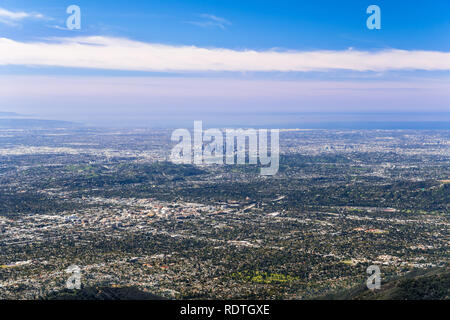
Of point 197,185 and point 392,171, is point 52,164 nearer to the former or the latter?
point 197,185

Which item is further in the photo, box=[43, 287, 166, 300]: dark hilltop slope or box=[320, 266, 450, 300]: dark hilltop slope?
box=[43, 287, 166, 300]: dark hilltop slope

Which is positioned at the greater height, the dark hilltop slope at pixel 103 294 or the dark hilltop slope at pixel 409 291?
the dark hilltop slope at pixel 409 291

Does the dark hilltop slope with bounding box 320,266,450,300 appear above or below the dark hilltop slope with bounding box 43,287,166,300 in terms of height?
above

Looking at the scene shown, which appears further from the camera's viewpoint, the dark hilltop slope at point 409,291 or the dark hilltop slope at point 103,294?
the dark hilltop slope at point 103,294
